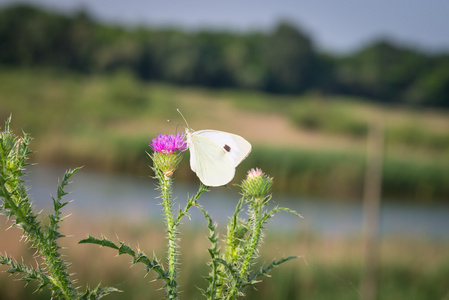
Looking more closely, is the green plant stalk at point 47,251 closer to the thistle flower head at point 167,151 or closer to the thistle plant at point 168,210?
the thistle plant at point 168,210

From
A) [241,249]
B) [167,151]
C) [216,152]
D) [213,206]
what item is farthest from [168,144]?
[213,206]

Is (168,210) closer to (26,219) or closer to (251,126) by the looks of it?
(26,219)

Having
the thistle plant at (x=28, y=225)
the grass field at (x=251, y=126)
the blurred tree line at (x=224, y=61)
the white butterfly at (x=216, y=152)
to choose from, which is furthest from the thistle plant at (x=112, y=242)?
the blurred tree line at (x=224, y=61)

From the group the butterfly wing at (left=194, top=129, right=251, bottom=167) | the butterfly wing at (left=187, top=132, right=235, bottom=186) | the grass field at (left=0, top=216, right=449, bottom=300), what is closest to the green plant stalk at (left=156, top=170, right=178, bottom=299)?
the butterfly wing at (left=187, top=132, right=235, bottom=186)

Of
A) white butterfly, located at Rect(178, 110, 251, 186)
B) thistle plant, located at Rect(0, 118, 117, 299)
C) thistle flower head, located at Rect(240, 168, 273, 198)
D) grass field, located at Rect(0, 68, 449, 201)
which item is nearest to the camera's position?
thistle plant, located at Rect(0, 118, 117, 299)

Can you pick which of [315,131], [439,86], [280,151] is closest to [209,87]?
[315,131]

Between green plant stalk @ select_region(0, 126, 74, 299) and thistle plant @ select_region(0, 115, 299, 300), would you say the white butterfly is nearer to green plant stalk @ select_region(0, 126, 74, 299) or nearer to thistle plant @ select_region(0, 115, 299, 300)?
thistle plant @ select_region(0, 115, 299, 300)

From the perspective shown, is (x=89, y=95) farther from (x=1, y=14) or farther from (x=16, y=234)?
(x=16, y=234)
